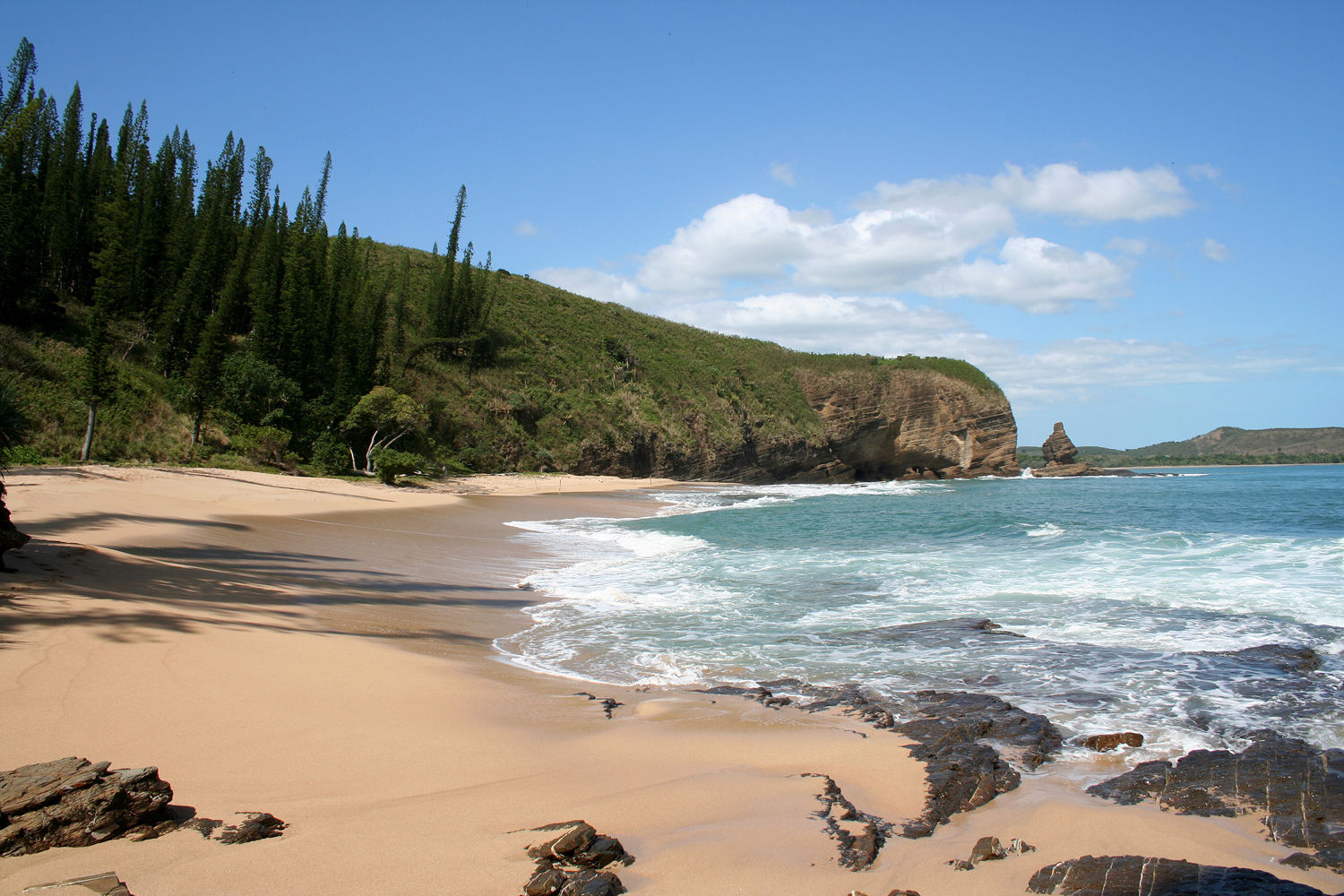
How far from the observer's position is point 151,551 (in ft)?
31.8

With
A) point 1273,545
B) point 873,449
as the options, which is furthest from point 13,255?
point 873,449

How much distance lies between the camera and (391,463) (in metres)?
29.9

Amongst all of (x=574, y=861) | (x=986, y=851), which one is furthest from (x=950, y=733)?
(x=574, y=861)

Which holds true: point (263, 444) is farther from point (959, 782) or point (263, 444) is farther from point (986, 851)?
point (986, 851)

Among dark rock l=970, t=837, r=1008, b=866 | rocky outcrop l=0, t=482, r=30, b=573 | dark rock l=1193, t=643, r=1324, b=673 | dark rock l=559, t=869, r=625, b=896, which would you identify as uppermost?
rocky outcrop l=0, t=482, r=30, b=573

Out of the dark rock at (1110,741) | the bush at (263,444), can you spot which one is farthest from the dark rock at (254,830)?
the bush at (263,444)

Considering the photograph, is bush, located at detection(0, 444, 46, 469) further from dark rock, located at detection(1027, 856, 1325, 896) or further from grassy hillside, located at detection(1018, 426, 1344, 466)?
grassy hillside, located at detection(1018, 426, 1344, 466)

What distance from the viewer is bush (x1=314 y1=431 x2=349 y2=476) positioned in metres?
30.3

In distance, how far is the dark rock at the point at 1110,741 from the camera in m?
5.09

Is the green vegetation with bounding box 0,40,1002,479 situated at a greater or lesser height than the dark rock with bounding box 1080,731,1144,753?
greater

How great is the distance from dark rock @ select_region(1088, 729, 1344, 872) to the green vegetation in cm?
2846

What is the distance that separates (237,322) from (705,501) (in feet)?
84.2

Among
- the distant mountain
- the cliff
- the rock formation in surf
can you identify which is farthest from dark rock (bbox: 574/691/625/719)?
the distant mountain

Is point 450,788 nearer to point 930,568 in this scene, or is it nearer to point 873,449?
point 930,568
